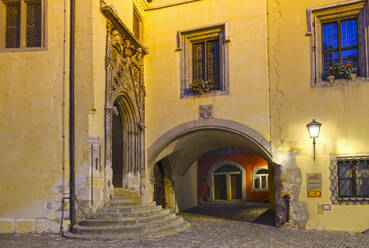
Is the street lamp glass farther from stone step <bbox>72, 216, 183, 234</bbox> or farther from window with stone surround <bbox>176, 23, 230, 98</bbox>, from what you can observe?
stone step <bbox>72, 216, 183, 234</bbox>

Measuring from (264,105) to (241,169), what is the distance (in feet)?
43.6

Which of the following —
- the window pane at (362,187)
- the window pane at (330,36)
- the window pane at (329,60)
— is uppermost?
the window pane at (330,36)

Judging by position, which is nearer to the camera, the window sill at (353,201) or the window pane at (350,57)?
the window sill at (353,201)

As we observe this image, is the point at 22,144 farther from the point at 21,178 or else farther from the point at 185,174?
the point at 185,174

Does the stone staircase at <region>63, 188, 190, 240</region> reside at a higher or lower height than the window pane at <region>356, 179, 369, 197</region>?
lower

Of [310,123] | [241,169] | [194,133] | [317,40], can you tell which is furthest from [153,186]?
[241,169]

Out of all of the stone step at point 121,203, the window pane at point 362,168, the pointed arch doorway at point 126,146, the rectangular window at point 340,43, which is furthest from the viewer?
the pointed arch doorway at point 126,146

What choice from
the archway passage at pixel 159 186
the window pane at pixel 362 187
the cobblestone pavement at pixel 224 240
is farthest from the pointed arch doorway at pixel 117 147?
the window pane at pixel 362 187

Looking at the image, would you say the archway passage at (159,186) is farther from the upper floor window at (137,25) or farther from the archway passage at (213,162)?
the upper floor window at (137,25)

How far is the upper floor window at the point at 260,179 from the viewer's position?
904 inches

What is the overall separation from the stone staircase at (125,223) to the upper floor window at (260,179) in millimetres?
13757

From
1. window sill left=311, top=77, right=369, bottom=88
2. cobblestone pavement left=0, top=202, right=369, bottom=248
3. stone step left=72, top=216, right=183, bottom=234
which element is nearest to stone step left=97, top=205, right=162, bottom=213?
stone step left=72, top=216, right=183, bottom=234

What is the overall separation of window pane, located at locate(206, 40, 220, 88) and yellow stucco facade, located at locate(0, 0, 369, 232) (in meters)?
0.50

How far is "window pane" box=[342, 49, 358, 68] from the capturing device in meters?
10.3
